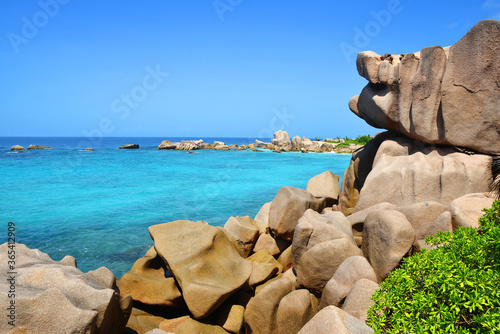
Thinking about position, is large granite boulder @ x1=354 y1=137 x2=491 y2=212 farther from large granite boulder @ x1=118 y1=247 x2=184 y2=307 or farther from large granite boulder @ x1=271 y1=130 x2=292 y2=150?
large granite boulder @ x1=271 y1=130 x2=292 y2=150

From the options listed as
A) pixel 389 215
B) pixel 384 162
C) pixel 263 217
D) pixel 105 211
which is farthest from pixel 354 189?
pixel 105 211

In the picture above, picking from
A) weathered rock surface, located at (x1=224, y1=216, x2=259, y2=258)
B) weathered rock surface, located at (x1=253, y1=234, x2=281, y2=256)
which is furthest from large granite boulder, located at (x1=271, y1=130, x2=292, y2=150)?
weathered rock surface, located at (x1=224, y1=216, x2=259, y2=258)

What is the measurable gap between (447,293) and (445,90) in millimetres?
8311

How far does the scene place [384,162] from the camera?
10516mm

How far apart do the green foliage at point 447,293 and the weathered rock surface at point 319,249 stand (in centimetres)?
268

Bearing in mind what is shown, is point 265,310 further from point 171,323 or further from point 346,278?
point 171,323

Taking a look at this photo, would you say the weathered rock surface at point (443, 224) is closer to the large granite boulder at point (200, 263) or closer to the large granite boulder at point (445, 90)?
the large granite boulder at point (200, 263)

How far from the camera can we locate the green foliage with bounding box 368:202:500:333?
3154 mm

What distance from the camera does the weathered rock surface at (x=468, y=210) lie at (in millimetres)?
6172

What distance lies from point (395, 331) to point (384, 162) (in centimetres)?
790

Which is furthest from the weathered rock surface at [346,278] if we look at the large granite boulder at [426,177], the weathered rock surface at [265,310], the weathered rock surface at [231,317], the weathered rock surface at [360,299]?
the large granite boulder at [426,177]

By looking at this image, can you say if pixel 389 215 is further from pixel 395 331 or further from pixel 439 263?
pixel 395 331

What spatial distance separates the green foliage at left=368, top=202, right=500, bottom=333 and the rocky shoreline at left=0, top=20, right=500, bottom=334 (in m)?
0.45

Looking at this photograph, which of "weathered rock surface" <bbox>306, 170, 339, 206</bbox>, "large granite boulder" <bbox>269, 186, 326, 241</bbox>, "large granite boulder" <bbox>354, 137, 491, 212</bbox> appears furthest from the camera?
"weathered rock surface" <bbox>306, 170, 339, 206</bbox>
